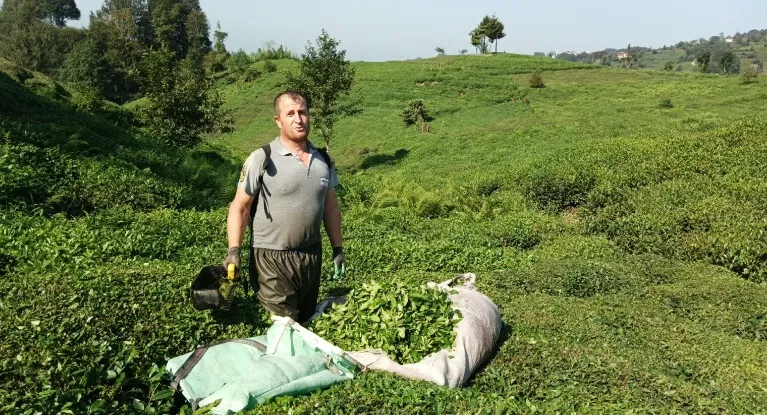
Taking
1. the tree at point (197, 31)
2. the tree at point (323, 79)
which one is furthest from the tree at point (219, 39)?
the tree at point (323, 79)

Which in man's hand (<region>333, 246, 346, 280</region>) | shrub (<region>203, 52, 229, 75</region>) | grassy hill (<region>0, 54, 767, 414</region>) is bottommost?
grassy hill (<region>0, 54, 767, 414</region>)

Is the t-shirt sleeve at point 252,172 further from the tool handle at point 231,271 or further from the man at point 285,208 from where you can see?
the tool handle at point 231,271

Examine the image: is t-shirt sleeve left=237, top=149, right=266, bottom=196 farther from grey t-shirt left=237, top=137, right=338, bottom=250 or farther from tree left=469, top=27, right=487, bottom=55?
tree left=469, top=27, right=487, bottom=55

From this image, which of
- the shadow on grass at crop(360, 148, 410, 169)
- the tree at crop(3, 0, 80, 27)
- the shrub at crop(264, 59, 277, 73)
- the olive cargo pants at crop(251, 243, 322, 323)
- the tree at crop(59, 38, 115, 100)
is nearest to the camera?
the olive cargo pants at crop(251, 243, 322, 323)

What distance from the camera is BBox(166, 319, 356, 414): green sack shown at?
14.0 feet

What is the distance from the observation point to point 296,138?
4.85 meters

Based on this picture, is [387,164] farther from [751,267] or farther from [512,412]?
[512,412]

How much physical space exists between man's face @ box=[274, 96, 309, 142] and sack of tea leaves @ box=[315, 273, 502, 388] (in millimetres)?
1666

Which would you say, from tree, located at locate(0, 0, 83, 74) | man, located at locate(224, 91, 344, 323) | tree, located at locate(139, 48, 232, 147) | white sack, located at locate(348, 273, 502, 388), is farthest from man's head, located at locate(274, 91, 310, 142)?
tree, located at locate(0, 0, 83, 74)

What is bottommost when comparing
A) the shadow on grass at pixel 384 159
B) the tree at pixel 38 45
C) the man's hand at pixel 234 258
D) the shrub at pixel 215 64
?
the shadow on grass at pixel 384 159

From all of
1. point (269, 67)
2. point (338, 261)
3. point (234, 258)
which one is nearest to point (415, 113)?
point (269, 67)

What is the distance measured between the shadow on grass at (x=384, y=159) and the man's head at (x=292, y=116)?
68.0 ft

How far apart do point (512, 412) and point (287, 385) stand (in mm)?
1680

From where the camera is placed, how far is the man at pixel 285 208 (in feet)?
15.9
